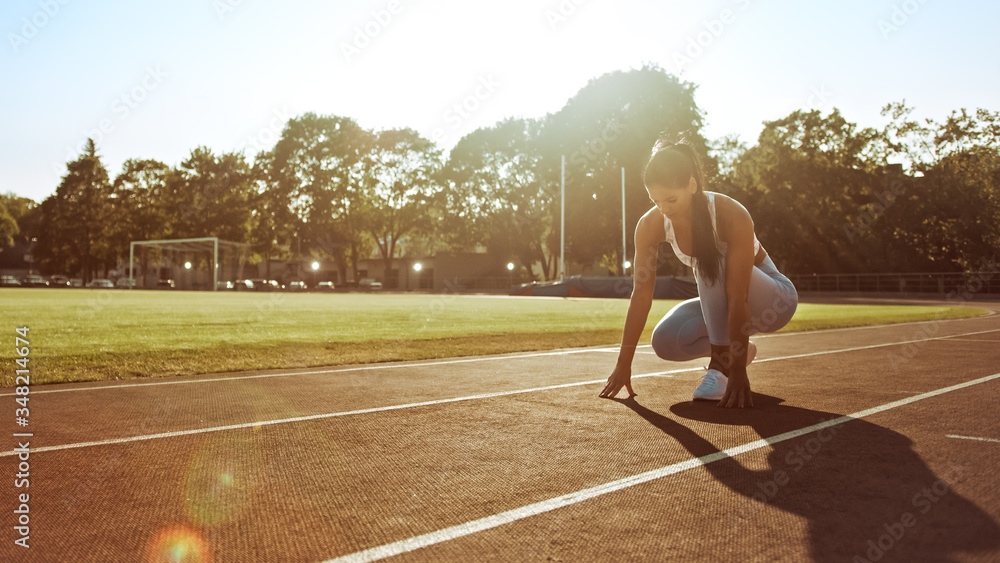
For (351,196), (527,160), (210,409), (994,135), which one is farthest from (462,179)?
(210,409)

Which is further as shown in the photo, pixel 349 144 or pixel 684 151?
pixel 349 144

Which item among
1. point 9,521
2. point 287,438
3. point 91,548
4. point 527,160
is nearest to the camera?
point 91,548

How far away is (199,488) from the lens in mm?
2723

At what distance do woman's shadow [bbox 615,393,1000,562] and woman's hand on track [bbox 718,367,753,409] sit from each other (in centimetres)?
40

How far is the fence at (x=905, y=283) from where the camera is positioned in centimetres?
3872

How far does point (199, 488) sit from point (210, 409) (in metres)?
1.96

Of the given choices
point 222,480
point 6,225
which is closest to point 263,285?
point 6,225

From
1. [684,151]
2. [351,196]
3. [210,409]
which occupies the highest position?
[351,196]

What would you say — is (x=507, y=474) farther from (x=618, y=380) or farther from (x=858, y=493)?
(x=618, y=380)

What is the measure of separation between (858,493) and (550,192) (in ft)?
183

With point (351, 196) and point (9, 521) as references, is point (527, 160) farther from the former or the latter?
point (9, 521)

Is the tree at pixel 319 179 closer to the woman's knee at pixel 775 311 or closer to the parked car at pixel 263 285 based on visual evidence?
the parked car at pixel 263 285

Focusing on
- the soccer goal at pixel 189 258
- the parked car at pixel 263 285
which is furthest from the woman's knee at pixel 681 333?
the parked car at pixel 263 285

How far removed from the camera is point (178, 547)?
2.11 m
